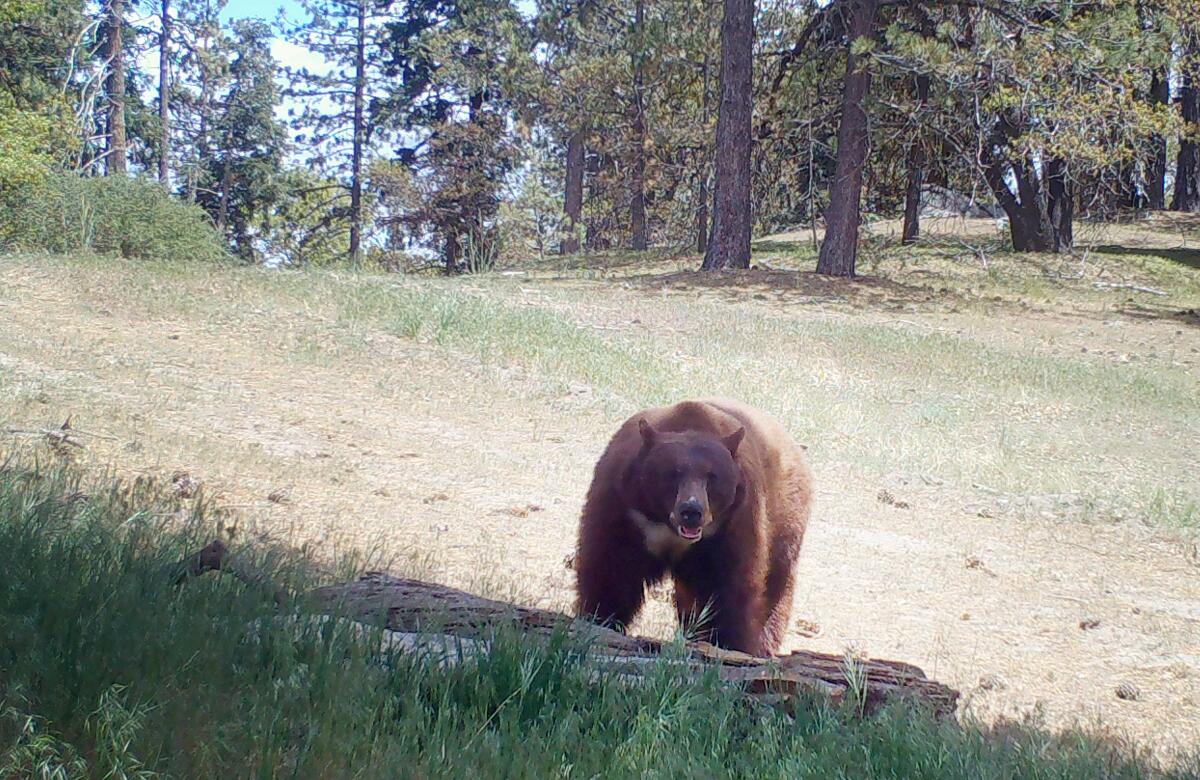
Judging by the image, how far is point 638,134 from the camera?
33.3m

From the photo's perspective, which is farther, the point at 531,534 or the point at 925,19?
the point at 925,19

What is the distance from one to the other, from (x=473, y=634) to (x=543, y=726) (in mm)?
727

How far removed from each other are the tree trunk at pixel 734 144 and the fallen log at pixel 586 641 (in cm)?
1815

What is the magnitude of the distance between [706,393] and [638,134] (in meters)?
21.2

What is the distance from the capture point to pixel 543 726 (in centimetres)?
366

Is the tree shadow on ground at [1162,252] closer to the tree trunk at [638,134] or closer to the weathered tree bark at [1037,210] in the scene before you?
the weathered tree bark at [1037,210]

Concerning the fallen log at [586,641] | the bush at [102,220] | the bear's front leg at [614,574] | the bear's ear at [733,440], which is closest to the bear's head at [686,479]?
the bear's ear at [733,440]

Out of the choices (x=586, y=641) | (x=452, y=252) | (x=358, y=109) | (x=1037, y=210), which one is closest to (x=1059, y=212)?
(x=1037, y=210)

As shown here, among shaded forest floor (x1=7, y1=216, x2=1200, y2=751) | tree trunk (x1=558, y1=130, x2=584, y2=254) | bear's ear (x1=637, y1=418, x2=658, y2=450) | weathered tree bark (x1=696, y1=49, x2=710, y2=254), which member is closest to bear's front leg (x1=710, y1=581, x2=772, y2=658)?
bear's ear (x1=637, y1=418, x2=658, y2=450)

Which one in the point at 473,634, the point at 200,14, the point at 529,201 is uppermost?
the point at 200,14

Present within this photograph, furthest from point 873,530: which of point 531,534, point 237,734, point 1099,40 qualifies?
point 1099,40

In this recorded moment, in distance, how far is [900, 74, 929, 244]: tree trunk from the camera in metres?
22.5

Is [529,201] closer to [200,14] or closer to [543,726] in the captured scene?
[200,14]

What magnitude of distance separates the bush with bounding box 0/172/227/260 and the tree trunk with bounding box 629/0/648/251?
10.0 m
